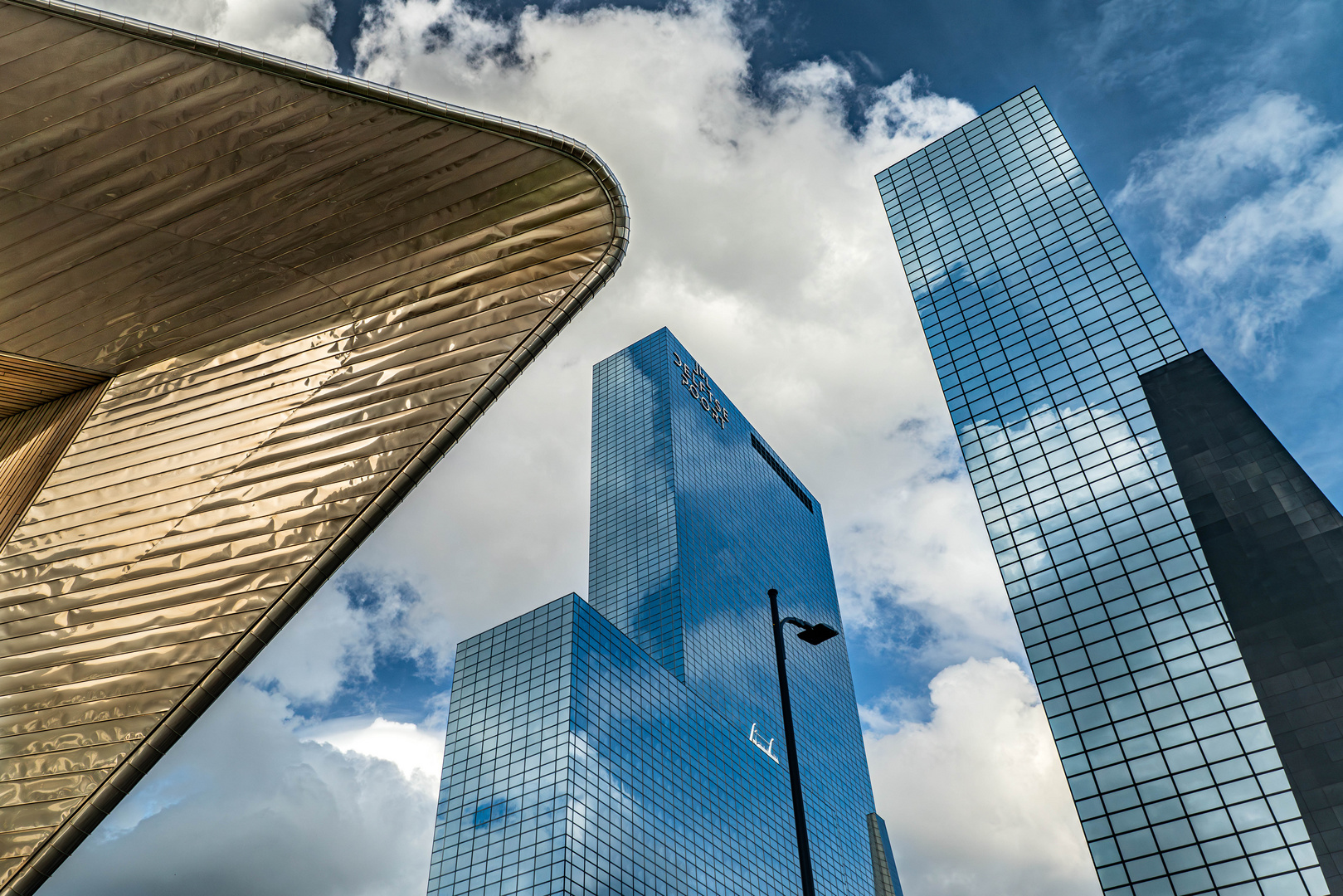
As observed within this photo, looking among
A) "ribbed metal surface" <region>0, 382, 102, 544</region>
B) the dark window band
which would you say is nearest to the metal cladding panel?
"ribbed metal surface" <region>0, 382, 102, 544</region>

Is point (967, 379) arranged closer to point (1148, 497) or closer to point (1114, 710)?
point (1148, 497)

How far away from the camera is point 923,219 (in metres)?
71.8

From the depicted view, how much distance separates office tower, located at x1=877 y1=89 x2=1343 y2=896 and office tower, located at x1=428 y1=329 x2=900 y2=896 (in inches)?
1541

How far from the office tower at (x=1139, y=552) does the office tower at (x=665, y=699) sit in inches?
1541

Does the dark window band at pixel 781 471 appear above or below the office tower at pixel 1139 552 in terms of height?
above

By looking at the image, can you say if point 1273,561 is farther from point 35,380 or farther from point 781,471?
point 781,471

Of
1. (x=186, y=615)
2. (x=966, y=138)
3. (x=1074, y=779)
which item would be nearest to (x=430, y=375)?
(x=186, y=615)

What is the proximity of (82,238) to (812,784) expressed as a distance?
4251 inches

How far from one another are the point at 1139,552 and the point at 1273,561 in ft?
20.2

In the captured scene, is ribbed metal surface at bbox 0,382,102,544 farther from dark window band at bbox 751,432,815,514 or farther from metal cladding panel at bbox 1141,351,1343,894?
dark window band at bbox 751,432,815,514

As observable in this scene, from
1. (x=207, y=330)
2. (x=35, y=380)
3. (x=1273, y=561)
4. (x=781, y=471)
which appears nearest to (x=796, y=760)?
(x=207, y=330)

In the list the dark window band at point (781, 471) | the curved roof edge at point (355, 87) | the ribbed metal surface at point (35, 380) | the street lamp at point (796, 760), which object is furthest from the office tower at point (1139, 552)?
the dark window band at point (781, 471)

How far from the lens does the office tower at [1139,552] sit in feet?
130

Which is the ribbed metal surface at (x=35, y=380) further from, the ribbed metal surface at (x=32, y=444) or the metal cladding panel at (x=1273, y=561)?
the metal cladding panel at (x=1273, y=561)
